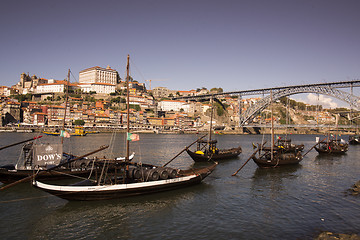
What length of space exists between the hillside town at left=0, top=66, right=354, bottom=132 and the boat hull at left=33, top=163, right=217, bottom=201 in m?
74.7

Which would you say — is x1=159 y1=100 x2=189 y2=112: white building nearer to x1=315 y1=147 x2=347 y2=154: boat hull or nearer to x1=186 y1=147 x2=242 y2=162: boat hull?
x1=315 y1=147 x2=347 y2=154: boat hull

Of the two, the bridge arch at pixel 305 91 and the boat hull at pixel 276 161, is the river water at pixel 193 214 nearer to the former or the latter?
the boat hull at pixel 276 161

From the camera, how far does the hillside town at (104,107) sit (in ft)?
315

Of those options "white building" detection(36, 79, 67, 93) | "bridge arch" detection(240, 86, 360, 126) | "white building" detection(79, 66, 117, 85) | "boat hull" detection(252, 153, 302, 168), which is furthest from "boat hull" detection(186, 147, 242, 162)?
"white building" detection(79, 66, 117, 85)

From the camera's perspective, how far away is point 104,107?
112750 mm

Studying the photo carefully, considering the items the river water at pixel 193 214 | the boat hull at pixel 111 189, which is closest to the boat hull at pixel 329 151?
the river water at pixel 193 214

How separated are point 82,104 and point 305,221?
355 feet

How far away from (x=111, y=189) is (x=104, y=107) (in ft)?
340

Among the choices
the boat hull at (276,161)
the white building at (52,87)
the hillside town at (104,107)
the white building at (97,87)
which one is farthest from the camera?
the white building at (97,87)

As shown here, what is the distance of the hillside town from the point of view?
96.0 metres

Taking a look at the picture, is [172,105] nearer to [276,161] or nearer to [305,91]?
[305,91]

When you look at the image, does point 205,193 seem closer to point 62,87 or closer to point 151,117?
point 151,117

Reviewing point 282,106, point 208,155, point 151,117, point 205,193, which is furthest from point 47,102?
point 282,106

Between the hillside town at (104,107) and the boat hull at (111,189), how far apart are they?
74698 millimetres
